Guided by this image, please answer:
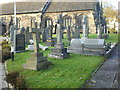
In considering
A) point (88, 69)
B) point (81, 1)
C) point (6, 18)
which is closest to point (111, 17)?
point (81, 1)

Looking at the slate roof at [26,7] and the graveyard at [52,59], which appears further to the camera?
the slate roof at [26,7]

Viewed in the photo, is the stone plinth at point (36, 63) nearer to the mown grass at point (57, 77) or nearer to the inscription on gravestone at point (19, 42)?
the mown grass at point (57, 77)

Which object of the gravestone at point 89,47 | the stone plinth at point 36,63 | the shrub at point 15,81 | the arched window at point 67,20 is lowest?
the shrub at point 15,81

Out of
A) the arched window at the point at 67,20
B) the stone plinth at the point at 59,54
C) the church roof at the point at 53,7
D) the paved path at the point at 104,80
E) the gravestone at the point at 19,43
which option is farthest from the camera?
the arched window at the point at 67,20

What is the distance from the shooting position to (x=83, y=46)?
420 inches

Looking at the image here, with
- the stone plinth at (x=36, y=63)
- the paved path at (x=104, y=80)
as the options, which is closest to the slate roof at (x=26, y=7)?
the stone plinth at (x=36, y=63)

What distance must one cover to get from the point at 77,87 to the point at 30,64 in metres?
2.86

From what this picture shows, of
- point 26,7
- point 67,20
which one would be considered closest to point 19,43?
point 67,20

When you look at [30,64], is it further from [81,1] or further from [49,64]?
[81,1]

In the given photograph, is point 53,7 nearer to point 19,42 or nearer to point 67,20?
point 67,20

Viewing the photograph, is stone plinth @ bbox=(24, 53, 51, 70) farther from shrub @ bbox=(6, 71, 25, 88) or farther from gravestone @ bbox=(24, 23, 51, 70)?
shrub @ bbox=(6, 71, 25, 88)

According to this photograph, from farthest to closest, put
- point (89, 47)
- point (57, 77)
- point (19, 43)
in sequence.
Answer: point (19, 43) < point (89, 47) < point (57, 77)

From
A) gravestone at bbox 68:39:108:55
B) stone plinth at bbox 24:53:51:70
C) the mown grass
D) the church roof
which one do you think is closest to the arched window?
the church roof

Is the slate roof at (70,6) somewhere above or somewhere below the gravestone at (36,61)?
above
